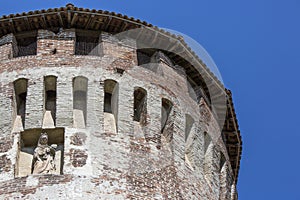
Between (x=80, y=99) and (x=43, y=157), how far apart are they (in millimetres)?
1980

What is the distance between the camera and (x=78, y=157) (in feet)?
108

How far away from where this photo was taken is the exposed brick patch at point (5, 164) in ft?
107

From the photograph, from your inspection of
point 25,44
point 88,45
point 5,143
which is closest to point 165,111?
point 88,45

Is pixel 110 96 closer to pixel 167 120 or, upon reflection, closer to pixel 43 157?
pixel 167 120

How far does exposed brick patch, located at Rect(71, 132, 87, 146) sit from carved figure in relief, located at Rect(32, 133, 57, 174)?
1.52 feet

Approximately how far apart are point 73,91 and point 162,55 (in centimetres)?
300

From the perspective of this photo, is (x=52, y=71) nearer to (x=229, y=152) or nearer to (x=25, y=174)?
(x=25, y=174)

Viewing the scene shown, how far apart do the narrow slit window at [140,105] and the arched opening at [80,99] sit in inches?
50.0

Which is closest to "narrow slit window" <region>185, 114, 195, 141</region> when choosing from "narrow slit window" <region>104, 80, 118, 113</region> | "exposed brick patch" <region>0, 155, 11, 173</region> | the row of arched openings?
the row of arched openings

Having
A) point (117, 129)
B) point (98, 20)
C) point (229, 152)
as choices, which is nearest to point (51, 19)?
point (98, 20)

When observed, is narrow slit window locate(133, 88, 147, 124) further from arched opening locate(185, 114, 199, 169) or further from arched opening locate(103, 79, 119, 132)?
arched opening locate(185, 114, 199, 169)

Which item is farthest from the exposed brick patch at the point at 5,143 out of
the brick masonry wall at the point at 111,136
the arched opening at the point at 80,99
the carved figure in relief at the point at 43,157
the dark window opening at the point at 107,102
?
the dark window opening at the point at 107,102

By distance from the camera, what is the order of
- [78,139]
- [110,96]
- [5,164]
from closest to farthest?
1. [5,164]
2. [78,139]
3. [110,96]

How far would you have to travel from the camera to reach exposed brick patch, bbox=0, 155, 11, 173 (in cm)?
3269
